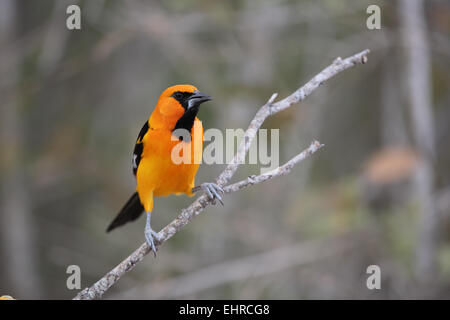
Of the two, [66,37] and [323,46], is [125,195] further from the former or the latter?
[323,46]

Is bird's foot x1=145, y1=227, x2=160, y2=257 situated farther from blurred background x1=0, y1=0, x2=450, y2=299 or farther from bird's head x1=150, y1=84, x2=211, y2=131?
blurred background x1=0, y1=0, x2=450, y2=299

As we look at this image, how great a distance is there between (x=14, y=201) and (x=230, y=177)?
733cm

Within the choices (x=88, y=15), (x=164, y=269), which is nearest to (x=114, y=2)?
(x=88, y=15)

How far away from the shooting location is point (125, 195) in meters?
8.33

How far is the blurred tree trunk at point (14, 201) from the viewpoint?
8.23m

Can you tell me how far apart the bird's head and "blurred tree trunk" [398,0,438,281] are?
4.26 m

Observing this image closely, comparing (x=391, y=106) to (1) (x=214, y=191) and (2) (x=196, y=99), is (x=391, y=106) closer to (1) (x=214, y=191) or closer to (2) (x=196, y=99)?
(2) (x=196, y=99)

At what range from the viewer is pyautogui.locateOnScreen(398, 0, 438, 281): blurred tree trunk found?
21.6 ft

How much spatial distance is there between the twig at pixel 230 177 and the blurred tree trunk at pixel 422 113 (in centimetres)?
414

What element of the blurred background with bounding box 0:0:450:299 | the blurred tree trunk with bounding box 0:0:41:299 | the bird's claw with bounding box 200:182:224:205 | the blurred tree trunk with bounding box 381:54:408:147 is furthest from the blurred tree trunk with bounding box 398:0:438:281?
the blurred tree trunk with bounding box 0:0:41:299

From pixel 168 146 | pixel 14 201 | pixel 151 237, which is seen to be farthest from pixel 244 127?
pixel 151 237

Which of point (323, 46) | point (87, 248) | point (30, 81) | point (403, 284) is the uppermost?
point (323, 46)

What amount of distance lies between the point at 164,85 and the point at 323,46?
2.86m

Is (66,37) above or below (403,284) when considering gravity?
above
